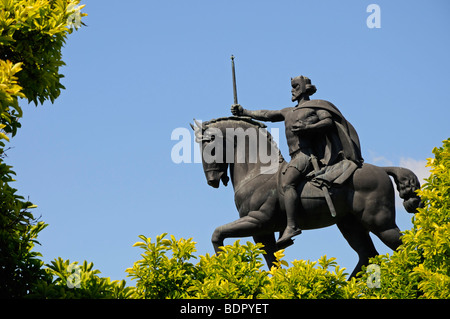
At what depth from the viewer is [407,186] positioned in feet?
51.7

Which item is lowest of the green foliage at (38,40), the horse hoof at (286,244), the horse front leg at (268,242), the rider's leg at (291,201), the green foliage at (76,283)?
the green foliage at (76,283)

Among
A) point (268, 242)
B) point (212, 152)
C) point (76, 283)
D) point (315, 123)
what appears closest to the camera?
point (76, 283)

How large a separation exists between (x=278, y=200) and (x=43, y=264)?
6.17 metres

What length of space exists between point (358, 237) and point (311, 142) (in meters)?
2.06

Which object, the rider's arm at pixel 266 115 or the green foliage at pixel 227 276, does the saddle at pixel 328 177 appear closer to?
the rider's arm at pixel 266 115

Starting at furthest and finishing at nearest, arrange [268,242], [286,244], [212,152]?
[212,152]
[268,242]
[286,244]

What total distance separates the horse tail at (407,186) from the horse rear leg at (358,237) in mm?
963

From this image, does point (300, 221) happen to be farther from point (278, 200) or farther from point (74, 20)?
point (74, 20)

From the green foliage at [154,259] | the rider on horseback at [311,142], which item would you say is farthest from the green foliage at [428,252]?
the rider on horseback at [311,142]

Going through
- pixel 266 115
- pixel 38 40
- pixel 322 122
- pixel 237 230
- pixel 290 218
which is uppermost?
pixel 266 115

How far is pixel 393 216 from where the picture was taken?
50.9 feet

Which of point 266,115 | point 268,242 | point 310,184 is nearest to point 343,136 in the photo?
point 310,184

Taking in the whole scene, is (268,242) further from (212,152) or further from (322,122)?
(322,122)

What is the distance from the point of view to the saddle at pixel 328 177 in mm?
15434
